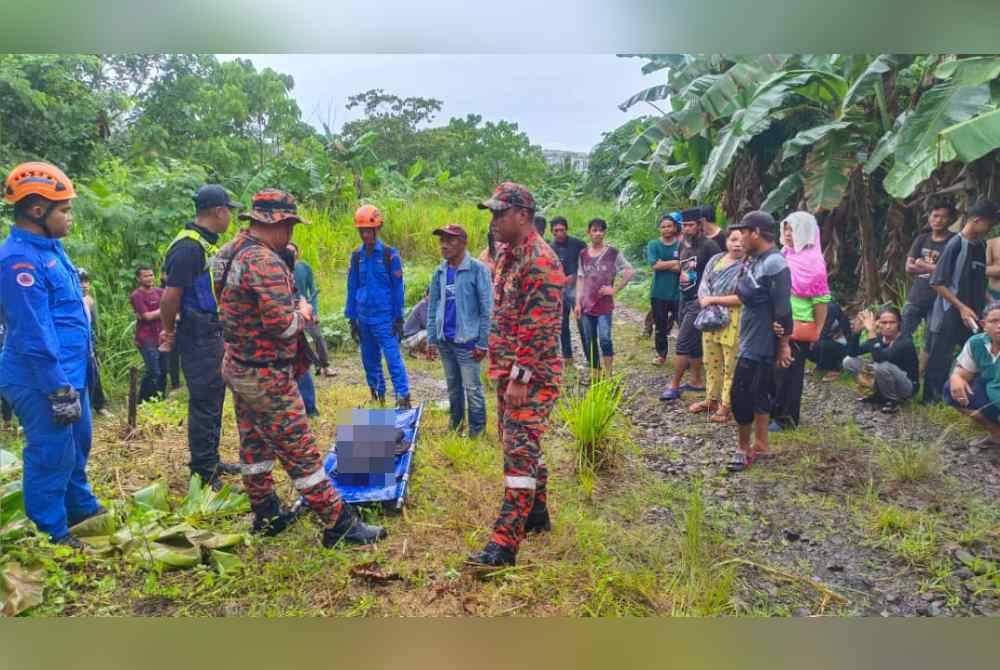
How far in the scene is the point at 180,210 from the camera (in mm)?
3229

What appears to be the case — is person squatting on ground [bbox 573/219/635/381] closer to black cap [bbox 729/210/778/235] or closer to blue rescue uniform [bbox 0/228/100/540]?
black cap [bbox 729/210/778/235]

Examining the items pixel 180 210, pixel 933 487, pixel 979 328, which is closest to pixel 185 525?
pixel 180 210

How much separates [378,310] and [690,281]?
6.42 ft

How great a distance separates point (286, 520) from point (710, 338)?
2.53m

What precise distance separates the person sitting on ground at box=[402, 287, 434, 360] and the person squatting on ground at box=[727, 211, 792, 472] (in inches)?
69.2

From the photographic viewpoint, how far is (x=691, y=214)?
12.7ft

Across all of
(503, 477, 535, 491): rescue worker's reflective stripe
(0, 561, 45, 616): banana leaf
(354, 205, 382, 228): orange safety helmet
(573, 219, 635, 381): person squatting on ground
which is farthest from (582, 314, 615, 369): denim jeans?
(0, 561, 45, 616): banana leaf

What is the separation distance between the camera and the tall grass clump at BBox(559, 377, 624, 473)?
317 centimetres

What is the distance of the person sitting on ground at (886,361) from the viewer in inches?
126

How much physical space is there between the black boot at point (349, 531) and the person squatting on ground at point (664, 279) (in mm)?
2086

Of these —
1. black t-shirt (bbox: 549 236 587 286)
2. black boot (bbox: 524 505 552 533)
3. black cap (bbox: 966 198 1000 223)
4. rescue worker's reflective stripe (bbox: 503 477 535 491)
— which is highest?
black cap (bbox: 966 198 1000 223)

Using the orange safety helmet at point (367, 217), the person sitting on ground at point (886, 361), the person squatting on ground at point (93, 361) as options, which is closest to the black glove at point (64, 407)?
the person squatting on ground at point (93, 361)

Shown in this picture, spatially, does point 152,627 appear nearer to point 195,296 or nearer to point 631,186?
point 195,296

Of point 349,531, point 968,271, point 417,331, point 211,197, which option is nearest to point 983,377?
point 968,271
